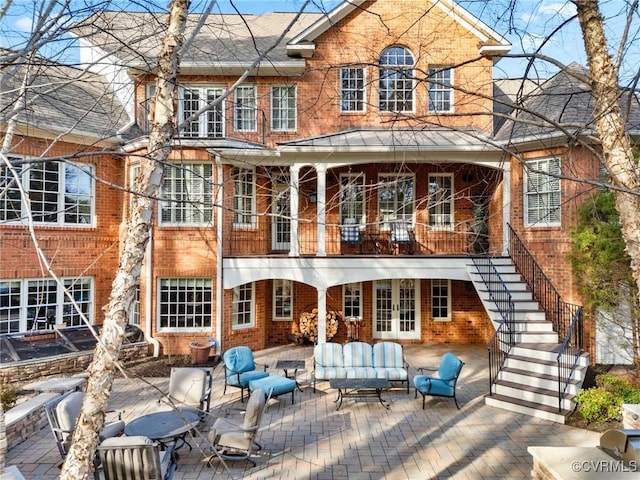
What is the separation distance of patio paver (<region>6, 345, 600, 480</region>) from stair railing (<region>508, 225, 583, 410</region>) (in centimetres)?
139

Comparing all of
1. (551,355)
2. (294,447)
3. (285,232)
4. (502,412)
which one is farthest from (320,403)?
(285,232)

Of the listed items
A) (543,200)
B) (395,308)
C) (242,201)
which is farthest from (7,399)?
(543,200)

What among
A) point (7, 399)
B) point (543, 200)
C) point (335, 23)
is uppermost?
point (335, 23)

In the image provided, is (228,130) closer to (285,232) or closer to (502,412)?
(285,232)

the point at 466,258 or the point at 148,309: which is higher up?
the point at 466,258

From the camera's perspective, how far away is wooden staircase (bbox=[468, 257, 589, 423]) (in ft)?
26.9

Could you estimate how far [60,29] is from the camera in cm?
384

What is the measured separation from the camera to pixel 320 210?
12.7m

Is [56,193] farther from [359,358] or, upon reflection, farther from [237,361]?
[359,358]

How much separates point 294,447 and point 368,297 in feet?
28.0

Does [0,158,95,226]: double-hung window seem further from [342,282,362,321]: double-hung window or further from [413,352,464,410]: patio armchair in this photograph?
[413,352,464,410]: patio armchair

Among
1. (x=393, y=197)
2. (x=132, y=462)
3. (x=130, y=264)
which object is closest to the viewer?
(x=130, y=264)

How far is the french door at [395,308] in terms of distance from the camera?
15.0 m

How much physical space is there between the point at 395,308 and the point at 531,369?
6295mm
